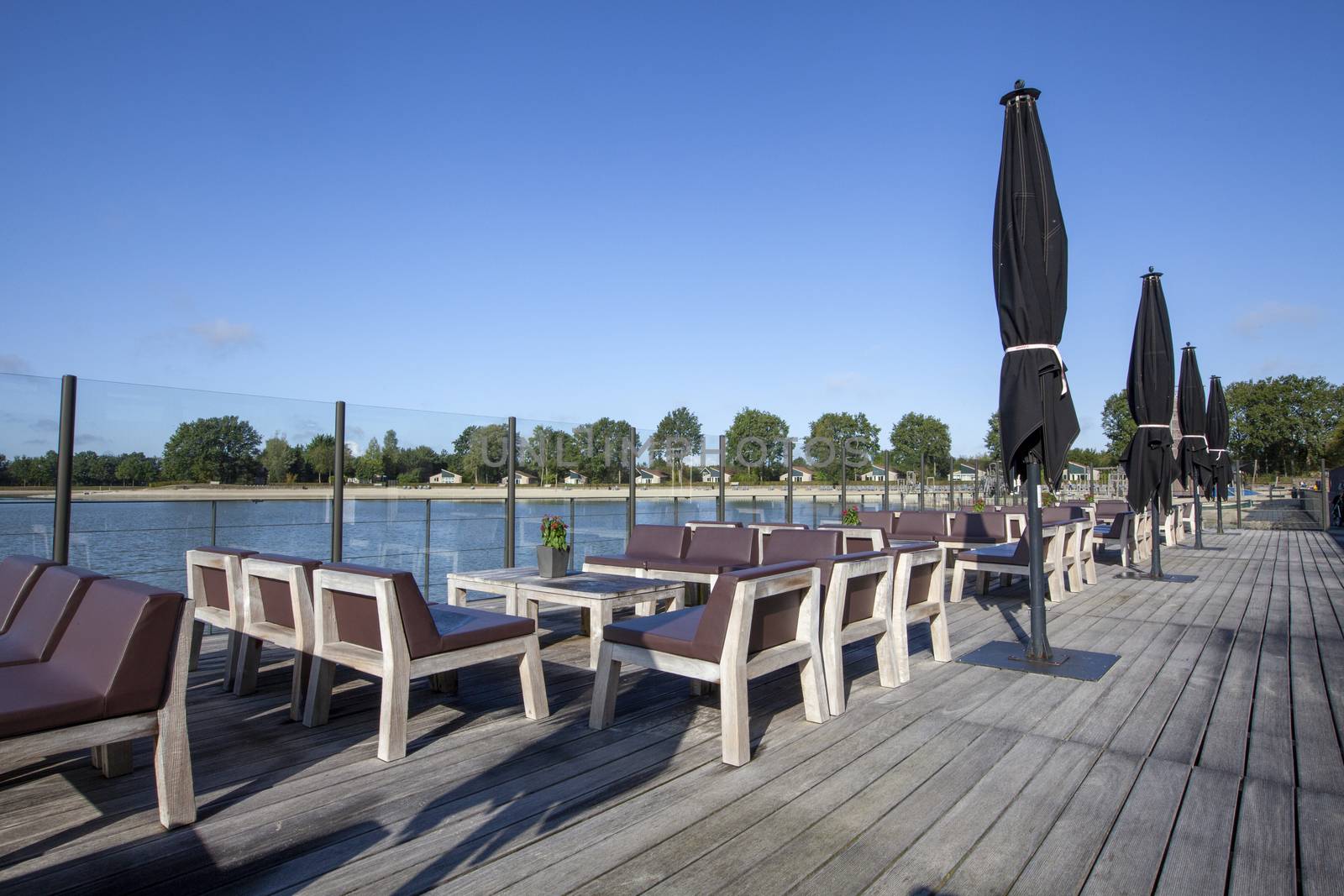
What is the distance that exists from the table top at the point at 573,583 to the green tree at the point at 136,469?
251 cm

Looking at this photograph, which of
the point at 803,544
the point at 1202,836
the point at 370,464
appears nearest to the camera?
the point at 1202,836

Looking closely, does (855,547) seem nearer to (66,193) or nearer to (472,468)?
(472,468)

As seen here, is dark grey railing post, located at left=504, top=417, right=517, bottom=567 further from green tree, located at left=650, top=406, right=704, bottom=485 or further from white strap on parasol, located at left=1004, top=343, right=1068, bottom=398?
white strap on parasol, located at left=1004, top=343, right=1068, bottom=398

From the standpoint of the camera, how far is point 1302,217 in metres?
17.2

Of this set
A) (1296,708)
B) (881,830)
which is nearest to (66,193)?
(881,830)

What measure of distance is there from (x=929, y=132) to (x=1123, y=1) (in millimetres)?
3609

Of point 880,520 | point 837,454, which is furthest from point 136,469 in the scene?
point 837,454

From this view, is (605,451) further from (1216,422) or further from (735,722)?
(1216,422)

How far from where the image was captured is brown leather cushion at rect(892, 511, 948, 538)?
905 cm

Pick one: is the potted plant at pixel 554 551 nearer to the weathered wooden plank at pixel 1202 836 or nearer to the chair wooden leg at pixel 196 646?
the chair wooden leg at pixel 196 646

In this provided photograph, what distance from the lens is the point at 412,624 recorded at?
2873 mm

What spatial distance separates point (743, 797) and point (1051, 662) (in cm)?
272

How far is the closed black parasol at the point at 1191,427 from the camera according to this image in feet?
33.2

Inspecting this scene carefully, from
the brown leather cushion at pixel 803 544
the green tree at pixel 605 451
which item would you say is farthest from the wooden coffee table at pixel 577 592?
the green tree at pixel 605 451
